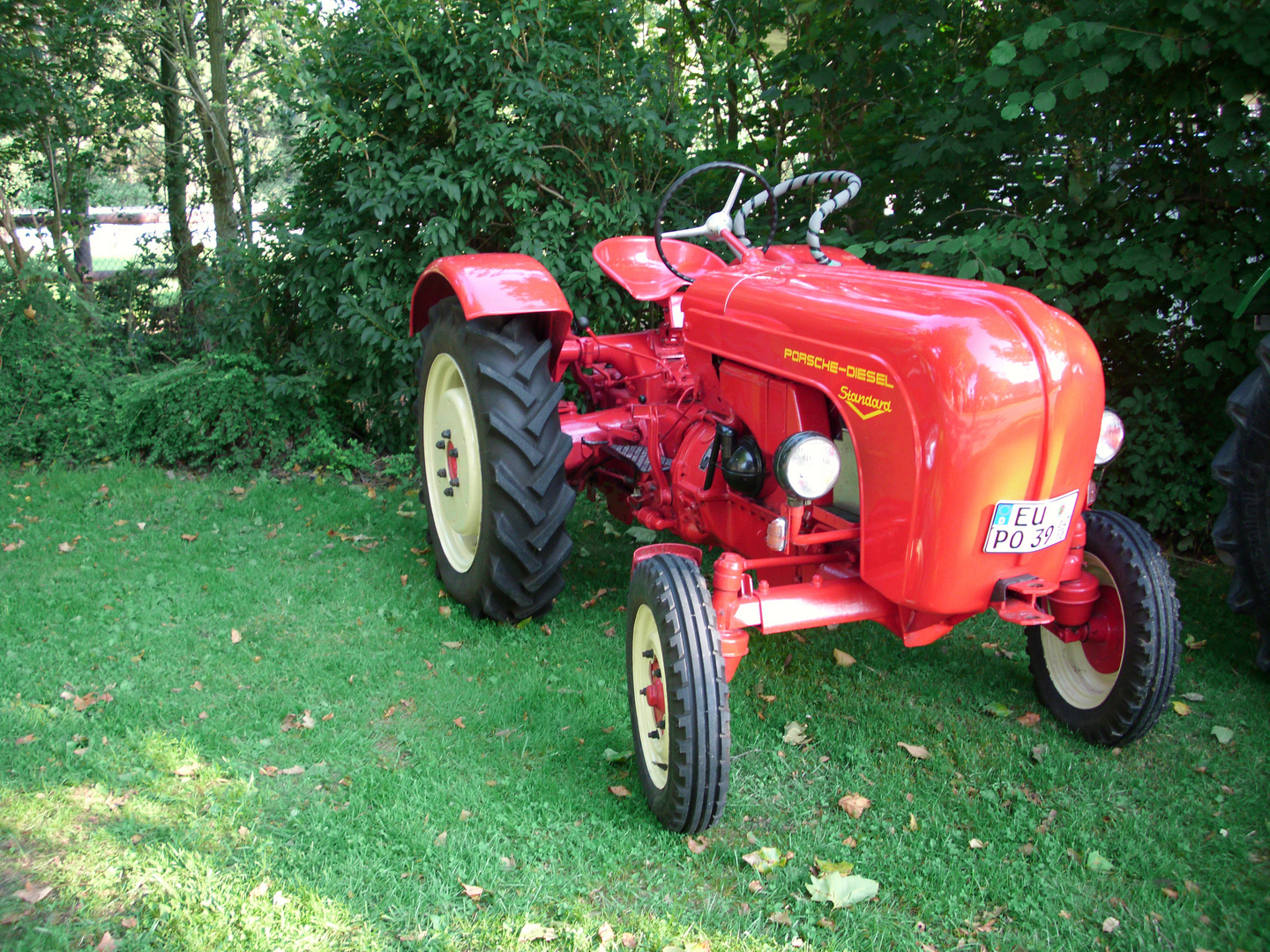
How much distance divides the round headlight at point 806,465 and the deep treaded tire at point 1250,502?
1.58 m

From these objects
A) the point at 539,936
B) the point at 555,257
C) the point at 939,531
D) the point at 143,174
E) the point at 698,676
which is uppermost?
the point at 143,174

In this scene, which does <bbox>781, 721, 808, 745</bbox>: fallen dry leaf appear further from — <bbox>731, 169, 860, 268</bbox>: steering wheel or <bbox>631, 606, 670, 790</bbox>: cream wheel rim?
<bbox>731, 169, 860, 268</bbox>: steering wheel

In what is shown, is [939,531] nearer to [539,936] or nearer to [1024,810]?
[1024,810]

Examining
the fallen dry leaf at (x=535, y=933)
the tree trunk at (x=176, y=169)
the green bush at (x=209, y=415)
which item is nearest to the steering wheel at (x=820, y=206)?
the fallen dry leaf at (x=535, y=933)

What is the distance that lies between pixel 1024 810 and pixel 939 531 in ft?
2.86

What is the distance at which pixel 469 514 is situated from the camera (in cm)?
341

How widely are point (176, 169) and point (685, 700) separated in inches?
261

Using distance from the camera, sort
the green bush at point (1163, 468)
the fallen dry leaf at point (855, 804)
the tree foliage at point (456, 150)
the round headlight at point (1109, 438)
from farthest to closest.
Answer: the tree foliage at point (456, 150)
the green bush at point (1163, 468)
the fallen dry leaf at point (855, 804)
the round headlight at point (1109, 438)

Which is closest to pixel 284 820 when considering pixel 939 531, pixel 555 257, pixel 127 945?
pixel 127 945

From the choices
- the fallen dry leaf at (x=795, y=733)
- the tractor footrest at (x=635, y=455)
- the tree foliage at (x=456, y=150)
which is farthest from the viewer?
the tree foliage at (x=456, y=150)

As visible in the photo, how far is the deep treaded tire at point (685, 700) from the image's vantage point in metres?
2.13

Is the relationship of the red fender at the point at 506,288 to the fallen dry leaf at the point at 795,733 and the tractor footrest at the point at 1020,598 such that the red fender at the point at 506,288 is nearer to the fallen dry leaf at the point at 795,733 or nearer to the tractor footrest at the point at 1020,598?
the fallen dry leaf at the point at 795,733

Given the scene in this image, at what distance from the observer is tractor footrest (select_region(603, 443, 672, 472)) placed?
3.37m

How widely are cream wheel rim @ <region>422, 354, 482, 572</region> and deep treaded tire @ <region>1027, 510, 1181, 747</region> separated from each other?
203 cm
